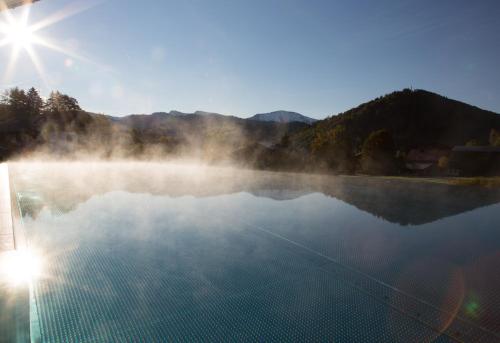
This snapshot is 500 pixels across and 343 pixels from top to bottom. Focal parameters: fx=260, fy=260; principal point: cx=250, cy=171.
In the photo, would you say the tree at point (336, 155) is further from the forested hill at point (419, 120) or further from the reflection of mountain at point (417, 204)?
the forested hill at point (419, 120)

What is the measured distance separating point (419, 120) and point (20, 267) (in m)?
47.4

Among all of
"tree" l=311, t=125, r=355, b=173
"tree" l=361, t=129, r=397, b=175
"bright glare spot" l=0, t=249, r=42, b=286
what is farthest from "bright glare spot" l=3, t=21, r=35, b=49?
"tree" l=361, t=129, r=397, b=175

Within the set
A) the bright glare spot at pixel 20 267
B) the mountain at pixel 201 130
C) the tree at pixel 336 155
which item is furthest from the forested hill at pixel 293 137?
the bright glare spot at pixel 20 267

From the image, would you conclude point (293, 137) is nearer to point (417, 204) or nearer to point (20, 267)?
point (417, 204)

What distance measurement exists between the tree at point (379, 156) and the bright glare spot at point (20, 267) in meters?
18.1

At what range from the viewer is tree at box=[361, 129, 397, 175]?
17375 millimetres

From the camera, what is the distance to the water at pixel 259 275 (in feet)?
6.36

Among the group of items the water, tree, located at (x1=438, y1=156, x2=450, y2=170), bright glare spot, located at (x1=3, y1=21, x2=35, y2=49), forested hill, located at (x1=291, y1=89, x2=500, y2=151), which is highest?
forested hill, located at (x1=291, y1=89, x2=500, y2=151)

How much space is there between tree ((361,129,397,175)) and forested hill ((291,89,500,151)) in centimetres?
1885

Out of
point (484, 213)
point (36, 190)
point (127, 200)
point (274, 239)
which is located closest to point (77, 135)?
point (36, 190)

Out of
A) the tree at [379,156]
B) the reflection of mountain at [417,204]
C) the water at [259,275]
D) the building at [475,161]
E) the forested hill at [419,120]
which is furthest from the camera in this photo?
the forested hill at [419,120]

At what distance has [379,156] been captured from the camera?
1744 centimetres

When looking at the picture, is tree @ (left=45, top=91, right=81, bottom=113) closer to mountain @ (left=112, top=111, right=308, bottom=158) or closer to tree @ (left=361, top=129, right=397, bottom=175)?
mountain @ (left=112, top=111, right=308, bottom=158)

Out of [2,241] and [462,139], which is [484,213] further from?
[462,139]
